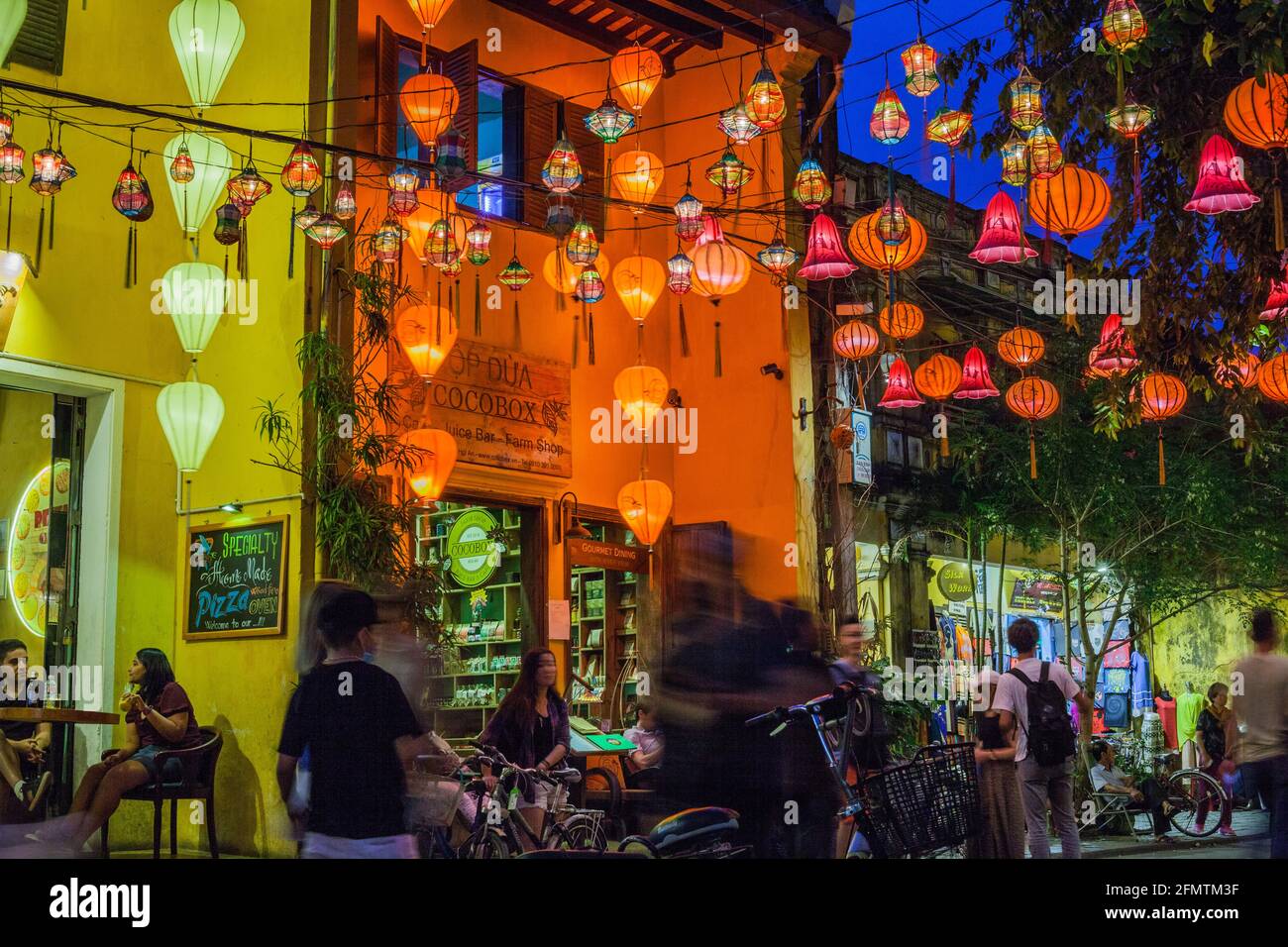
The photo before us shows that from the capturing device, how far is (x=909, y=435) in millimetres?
22297

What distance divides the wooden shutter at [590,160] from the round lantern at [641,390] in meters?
2.01

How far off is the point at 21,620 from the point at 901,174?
15352mm

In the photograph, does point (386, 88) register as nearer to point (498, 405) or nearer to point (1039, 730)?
point (498, 405)

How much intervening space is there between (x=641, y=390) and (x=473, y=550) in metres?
2.43

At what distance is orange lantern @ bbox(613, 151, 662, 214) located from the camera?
11.3 metres

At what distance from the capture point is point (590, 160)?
13648 mm

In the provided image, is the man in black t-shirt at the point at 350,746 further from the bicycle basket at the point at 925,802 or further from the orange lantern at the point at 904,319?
the orange lantern at the point at 904,319

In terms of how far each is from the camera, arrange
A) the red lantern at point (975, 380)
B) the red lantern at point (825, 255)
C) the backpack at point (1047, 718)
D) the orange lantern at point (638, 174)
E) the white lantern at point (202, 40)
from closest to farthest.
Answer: the backpack at point (1047, 718), the white lantern at point (202, 40), the red lantern at point (825, 255), the orange lantern at point (638, 174), the red lantern at point (975, 380)

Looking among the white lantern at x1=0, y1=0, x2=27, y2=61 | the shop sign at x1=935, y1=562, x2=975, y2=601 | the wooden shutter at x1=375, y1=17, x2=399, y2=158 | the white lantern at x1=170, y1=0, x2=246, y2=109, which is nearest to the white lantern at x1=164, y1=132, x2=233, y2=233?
the white lantern at x1=170, y1=0, x2=246, y2=109

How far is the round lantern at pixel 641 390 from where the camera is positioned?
1196 centimetres

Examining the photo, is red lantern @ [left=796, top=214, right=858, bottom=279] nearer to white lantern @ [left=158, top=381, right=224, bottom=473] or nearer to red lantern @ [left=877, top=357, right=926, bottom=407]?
red lantern @ [left=877, top=357, right=926, bottom=407]

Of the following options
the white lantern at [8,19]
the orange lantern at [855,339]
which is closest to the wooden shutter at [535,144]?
the orange lantern at [855,339]
